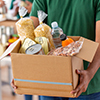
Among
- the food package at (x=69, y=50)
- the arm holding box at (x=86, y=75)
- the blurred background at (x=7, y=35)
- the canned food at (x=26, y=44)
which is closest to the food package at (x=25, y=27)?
the canned food at (x=26, y=44)

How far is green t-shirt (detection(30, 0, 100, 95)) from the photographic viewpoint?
1.18 metres

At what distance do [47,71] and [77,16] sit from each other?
479 mm

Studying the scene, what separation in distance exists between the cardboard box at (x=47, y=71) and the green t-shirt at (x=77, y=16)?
0.28 meters

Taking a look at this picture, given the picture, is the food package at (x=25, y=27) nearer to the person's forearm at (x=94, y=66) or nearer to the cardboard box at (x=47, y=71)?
the cardboard box at (x=47, y=71)

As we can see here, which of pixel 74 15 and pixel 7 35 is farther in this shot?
pixel 7 35

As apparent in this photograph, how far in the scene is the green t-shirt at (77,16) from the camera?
1183 mm

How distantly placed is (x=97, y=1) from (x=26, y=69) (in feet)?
2.03

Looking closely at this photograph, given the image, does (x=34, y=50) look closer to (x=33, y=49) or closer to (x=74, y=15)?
(x=33, y=49)

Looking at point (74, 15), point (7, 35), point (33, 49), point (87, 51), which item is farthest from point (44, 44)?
point (7, 35)

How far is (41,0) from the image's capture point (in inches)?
50.4

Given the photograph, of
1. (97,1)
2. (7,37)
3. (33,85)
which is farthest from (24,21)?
(7,37)

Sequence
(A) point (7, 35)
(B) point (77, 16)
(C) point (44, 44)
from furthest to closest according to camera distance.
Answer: (A) point (7, 35) → (B) point (77, 16) → (C) point (44, 44)

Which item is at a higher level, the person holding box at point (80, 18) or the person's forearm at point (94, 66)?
the person holding box at point (80, 18)

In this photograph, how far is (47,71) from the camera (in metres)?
0.91
